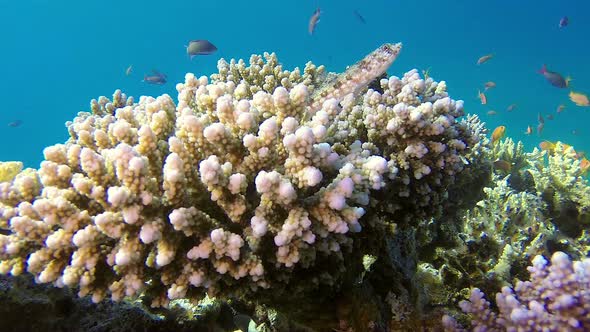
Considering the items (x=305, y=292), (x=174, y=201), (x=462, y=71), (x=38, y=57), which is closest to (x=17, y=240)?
(x=174, y=201)

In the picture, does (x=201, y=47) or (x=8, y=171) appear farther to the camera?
(x=201, y=47)

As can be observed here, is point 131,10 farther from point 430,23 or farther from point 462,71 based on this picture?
point 462,71

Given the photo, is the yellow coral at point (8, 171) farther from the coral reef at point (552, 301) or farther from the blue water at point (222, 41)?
the blue water at point (222, 41)

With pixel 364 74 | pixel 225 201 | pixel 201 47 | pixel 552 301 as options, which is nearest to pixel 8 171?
pixel 225 201

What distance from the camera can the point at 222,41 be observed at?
119 metres

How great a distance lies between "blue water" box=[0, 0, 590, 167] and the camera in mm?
75812

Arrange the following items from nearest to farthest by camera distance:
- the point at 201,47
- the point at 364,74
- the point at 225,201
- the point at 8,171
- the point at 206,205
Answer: the point at 225,201, the point at 206,205, the point at 8,171, the point at 364,74, the point at 201,47

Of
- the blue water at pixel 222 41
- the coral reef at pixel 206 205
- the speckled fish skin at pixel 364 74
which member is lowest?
the coral reef at pixel 206 205

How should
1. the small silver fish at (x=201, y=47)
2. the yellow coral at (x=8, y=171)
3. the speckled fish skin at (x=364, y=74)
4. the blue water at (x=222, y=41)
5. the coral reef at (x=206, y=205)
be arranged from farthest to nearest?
1. the blue water at (x=222, y=41)
2. the small silver fish at (x=201, y=47)
3. the speckled fish skin at (x=364, y=74)
4. the yellow coral at (x=8, y=171)
5. the coral reef at (x=206, y=205)

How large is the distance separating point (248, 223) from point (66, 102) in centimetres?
11306

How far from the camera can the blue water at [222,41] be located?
249ft

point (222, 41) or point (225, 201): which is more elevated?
point (222, 41)

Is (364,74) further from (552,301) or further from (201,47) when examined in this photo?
(201,47)

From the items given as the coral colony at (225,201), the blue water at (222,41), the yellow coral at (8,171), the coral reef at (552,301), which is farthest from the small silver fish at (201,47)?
the blue water at (222,41)
